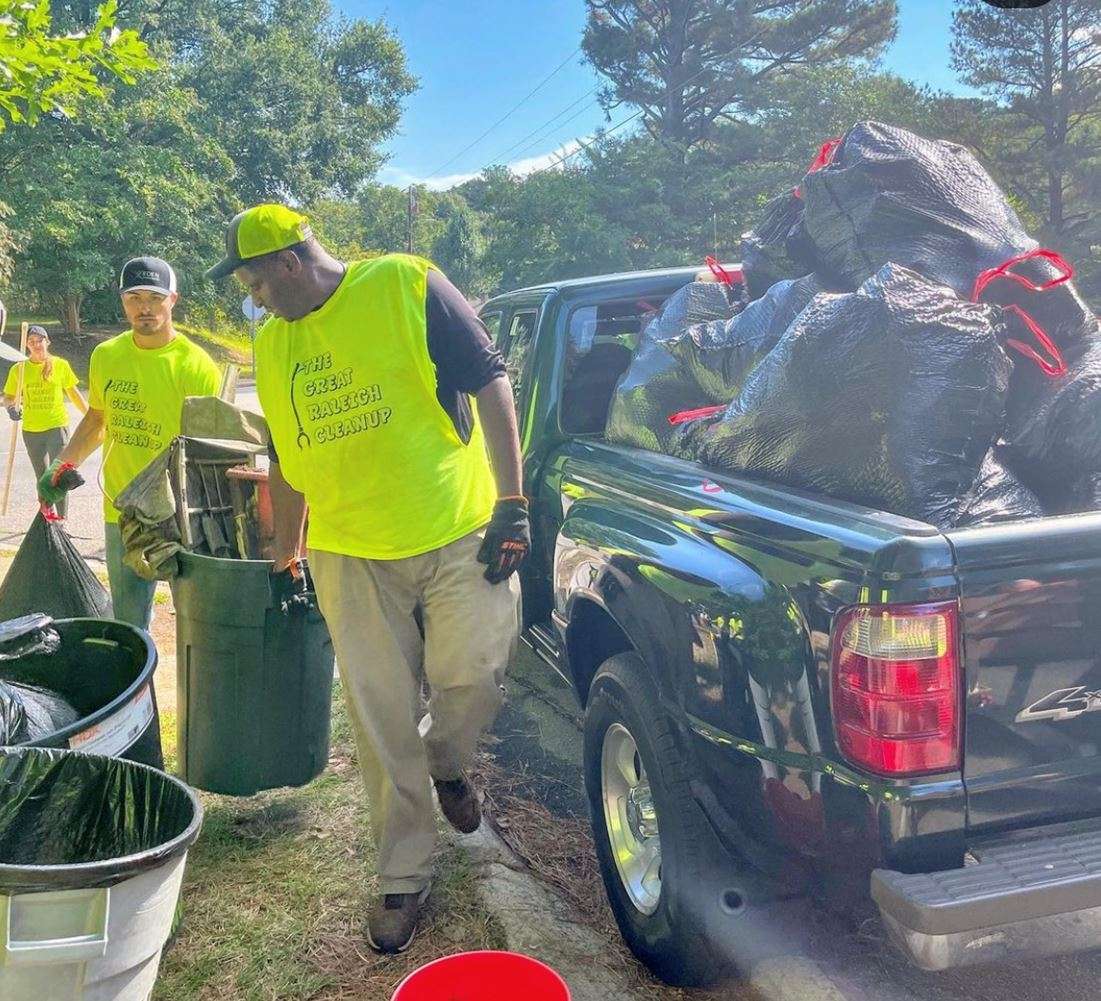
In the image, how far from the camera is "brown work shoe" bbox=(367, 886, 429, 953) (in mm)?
2900

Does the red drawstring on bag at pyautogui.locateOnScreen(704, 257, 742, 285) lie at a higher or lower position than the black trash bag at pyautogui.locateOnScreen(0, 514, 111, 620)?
higher

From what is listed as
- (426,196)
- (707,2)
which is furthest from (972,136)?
(426,196)

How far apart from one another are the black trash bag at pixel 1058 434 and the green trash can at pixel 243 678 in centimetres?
216

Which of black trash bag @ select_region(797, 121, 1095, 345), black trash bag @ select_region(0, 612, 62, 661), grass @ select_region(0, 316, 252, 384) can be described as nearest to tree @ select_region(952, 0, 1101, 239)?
grass @ select_region(0, 316, 252, 384)

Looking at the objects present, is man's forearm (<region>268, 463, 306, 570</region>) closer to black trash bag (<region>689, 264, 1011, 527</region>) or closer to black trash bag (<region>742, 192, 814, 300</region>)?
black trash bag (<region>689, 264, 1011, 527</region>)

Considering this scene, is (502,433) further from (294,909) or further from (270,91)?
(270,91)

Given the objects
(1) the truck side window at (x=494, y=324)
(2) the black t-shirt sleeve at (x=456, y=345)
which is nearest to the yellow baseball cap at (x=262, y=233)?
(2) the black t-shirt sleeve at (x=456, y=345)

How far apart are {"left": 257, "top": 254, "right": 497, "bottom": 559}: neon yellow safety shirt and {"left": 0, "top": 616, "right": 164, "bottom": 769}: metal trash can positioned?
2.04 feet

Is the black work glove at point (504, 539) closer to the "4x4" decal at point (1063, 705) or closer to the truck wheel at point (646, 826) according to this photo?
the truck wheel at point (646, 826)

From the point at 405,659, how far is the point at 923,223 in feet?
6.40

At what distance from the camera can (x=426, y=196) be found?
109 m

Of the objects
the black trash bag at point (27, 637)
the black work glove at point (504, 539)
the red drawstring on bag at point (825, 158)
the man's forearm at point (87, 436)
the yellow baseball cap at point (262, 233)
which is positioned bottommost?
the black trash bag at point (27, 637)

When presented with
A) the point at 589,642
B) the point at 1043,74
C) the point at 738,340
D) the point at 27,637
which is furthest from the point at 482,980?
the point at 1043,74

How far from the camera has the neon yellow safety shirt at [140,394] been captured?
4086mm
